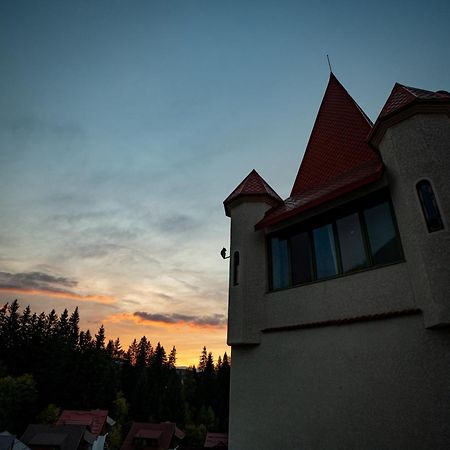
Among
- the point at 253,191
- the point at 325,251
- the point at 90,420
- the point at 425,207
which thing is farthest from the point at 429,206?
the point at 90,420

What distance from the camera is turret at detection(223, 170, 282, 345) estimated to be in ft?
25.5

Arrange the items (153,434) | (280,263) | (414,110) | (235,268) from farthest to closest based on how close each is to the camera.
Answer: (153,434) → (235,268) → (280,263) → (414,110)

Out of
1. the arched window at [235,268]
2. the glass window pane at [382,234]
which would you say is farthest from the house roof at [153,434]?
the glass window pane at [382,234]

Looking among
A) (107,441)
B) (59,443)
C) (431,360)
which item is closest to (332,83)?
(431,360)

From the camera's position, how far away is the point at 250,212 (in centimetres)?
923

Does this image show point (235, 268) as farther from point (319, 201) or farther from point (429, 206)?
point (429, 206)

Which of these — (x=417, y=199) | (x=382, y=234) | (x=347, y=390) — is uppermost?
(x=417, y=199)

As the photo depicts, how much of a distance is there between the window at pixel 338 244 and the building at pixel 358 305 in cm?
3

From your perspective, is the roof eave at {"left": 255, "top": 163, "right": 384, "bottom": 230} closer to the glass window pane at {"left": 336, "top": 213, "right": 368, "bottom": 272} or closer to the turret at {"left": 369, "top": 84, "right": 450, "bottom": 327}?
the turret at {"left": 369, "top": 84, "right": 450, "bottom": 327}

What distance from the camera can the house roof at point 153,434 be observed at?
126 feet

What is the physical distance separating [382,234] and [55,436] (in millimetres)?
44812

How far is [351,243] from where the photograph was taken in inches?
262

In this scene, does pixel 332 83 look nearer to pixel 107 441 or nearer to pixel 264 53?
pixel 264 53

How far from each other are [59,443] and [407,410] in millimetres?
42692
